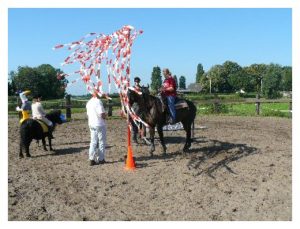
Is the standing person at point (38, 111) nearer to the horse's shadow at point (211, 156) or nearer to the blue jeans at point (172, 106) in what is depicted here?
the horse's shadow at point (211, 156)

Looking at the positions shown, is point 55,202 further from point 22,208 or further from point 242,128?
point 242,128

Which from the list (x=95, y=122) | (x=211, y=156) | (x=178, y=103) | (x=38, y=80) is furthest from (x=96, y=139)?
(x=38, y=80)

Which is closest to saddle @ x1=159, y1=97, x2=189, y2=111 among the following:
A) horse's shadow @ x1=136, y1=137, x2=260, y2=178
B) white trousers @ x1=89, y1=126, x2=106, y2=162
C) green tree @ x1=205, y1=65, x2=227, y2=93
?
horse's shadow @ x1=136, y1=137, x2=260, y2=178

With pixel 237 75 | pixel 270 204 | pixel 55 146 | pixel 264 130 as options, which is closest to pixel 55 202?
pixel 270 204

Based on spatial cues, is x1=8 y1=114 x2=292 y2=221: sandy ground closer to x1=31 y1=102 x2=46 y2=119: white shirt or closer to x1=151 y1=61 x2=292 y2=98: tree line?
x1=31 y1=102 x2=46 y2=119: white shirt

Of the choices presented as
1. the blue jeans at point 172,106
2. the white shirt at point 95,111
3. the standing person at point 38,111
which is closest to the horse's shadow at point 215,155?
the blue jeans at point 172,106

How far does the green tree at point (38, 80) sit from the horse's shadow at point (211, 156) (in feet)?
131

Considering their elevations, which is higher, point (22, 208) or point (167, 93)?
point (167, 93)

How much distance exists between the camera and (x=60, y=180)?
785 centimetres

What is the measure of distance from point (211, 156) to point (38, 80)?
169 ft

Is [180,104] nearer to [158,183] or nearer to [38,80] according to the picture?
[158,183]

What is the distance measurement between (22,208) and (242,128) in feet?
38.2

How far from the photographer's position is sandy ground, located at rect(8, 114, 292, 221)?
5.94 metres

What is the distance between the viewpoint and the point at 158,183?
294 inches
